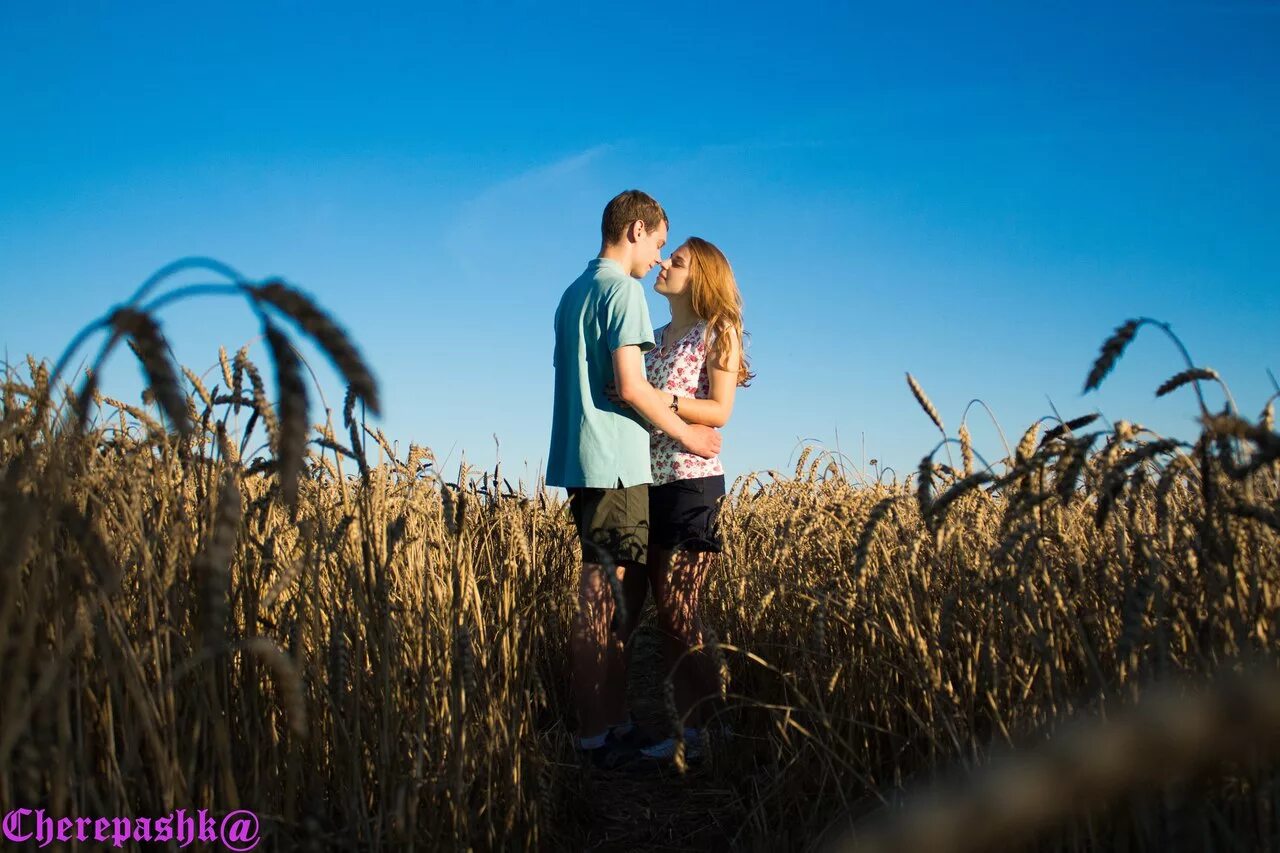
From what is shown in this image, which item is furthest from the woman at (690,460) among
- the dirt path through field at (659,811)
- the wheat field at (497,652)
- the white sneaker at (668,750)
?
the wheat field at (497,652)

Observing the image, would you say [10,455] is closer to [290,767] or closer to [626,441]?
[290,767]

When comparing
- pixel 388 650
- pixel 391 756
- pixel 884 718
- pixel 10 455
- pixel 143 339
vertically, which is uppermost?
pixel 10 455

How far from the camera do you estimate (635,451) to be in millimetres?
3484

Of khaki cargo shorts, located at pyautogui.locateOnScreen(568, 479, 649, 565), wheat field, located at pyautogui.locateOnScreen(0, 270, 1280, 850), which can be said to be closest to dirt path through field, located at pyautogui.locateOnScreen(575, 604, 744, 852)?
wheat field, located at pyautogui.locateOnScreen(0, 270, 1280, 850)

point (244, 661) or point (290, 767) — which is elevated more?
point (244, 661)

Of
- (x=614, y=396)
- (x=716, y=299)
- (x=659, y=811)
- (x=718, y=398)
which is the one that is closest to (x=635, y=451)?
(x=614, y=396)

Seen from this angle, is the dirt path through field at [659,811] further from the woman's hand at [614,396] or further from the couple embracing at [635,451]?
the woman's hand at [614,396]

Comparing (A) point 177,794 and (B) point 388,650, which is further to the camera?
(B) point 388,650

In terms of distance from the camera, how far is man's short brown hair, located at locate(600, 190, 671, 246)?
3.62m

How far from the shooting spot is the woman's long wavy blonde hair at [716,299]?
3.72 meters

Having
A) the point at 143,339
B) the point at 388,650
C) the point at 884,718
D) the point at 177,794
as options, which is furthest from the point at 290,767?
the point at 884,718

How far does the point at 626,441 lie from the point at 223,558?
2.25 metres

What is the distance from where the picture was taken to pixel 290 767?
1571 mm

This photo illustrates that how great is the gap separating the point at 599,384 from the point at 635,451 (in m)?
0.30
